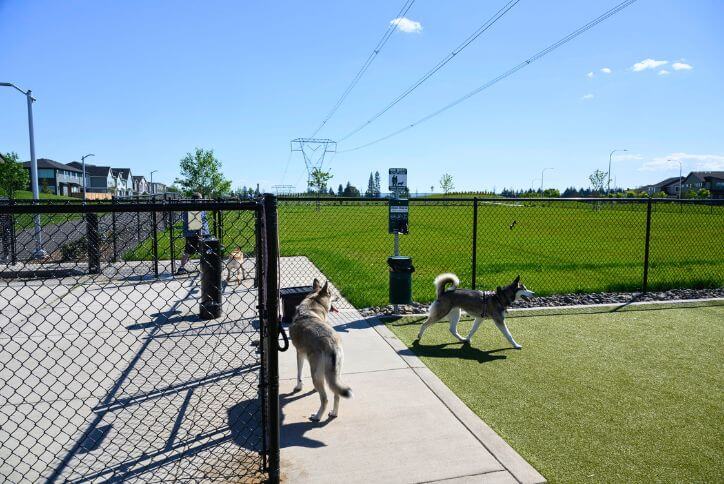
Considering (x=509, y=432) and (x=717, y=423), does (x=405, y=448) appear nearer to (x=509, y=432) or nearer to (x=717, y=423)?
(x=509, y=432)

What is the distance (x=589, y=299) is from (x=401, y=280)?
407 cm

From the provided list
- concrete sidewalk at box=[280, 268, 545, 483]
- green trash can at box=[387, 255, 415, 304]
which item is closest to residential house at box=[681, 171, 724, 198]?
green trash can at box=[387, 255, 415, 304]

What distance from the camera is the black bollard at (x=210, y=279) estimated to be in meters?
7.61

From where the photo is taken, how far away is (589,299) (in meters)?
9.31

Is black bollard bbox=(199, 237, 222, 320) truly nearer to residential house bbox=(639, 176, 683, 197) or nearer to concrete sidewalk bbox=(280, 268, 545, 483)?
concrete sidewalk bbox=(280, 268, 545, 483)

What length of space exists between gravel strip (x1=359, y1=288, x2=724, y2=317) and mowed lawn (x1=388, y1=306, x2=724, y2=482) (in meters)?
0.69

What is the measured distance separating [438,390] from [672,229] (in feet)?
87.8

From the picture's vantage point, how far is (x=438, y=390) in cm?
503

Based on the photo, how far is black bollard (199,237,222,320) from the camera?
7609 mm

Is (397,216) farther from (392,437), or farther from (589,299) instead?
(392,437)

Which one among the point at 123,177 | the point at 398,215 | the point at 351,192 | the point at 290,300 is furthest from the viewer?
the point at 123,177

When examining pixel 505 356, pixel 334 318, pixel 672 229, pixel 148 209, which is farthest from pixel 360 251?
pixel 672 229

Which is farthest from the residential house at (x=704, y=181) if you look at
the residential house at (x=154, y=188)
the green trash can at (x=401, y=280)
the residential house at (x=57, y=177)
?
the residential house at (x=57, y=177)

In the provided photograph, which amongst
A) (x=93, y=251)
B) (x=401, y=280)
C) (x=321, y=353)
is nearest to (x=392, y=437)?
(x=321, y=353)
